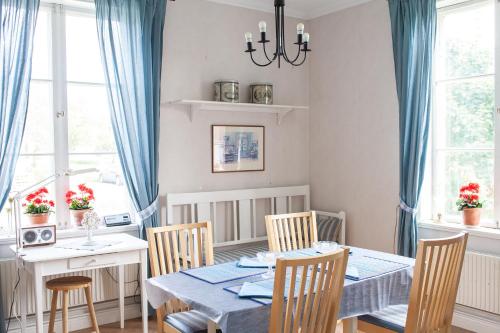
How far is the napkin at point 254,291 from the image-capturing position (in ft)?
7.31

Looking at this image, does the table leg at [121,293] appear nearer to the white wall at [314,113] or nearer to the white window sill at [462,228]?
the white wall at [314,113]

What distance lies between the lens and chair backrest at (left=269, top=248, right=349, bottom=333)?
1.98 m

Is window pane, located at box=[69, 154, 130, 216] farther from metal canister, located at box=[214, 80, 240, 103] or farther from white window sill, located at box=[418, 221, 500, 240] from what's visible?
white window sill, located at box=[418, 221, 500, 240]

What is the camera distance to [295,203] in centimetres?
506

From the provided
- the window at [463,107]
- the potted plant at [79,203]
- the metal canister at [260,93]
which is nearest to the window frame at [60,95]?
the potted plant at [79,203]

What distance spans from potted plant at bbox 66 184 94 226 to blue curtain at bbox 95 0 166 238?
300 millimetres

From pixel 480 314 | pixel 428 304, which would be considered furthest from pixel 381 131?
pixel 428 304

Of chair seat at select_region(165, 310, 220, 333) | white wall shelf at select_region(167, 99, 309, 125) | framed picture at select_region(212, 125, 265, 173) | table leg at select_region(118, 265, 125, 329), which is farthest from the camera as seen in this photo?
framed picture at select_region(212, 125, 265, 173)

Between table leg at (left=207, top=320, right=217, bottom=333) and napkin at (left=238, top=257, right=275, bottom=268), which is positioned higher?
napkin at (left=238, top=257, right=275, bottom=268)

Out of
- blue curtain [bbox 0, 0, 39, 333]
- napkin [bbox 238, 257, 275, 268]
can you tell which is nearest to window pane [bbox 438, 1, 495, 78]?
napkin [bbox 238, 257, 275, 268]

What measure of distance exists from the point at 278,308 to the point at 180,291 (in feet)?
1.83

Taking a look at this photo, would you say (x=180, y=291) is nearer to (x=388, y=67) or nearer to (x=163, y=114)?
(x=163, y=114)

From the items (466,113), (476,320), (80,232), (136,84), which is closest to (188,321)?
(80,232)

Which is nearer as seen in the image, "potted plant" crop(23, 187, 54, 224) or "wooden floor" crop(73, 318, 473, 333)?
"potted plant" crop(23, 187, 54, 224)
